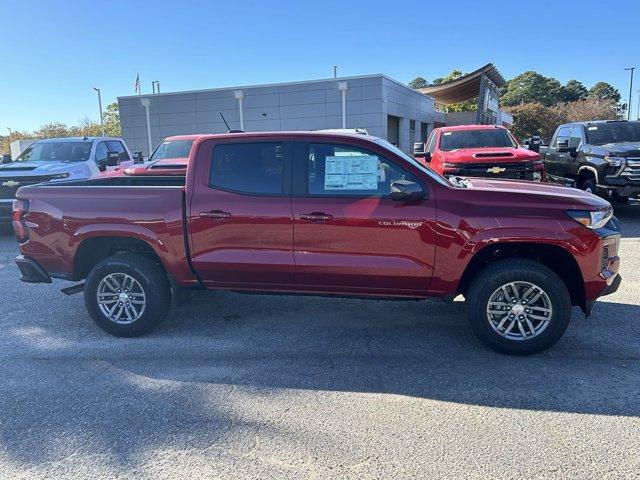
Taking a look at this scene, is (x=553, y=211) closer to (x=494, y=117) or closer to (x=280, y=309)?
(x=280, y=309)

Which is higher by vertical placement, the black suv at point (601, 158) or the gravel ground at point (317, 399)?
the black suv at point (601, 158)

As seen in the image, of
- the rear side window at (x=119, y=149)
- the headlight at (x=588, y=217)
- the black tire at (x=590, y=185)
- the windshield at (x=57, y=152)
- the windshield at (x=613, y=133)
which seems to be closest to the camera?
the headlight at (x=588, y=217)

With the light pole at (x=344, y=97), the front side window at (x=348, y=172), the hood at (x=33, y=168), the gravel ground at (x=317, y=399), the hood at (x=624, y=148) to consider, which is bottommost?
the gravel ground at (x=317, y=399)

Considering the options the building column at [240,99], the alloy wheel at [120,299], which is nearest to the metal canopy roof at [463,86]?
the building column at [240,99]

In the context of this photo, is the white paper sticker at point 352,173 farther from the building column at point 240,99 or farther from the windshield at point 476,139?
the building column at point 240,99

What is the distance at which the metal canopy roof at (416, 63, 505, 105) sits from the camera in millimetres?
33028

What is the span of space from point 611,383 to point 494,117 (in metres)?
36.7

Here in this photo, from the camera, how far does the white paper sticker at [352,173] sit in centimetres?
435

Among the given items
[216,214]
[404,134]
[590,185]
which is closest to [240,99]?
[404,134]

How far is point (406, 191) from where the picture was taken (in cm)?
409

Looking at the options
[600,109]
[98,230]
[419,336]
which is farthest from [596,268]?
[600,109]

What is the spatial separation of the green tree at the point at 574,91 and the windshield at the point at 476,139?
73.8 metres

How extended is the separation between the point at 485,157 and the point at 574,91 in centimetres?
8065

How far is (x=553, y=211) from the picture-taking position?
4.05 metres
